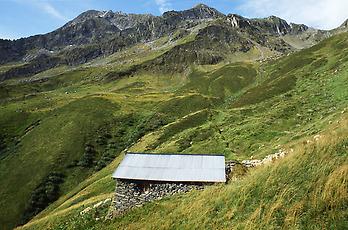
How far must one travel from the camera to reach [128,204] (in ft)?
87.7

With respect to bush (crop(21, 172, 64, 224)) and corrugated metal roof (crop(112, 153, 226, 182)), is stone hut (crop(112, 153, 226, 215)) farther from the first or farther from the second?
bush (crop(21, 172, 64, 224))

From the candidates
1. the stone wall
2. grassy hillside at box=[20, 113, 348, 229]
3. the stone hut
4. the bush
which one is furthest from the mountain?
the stone hut

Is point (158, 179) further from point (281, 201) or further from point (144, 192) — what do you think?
point (281, 201)

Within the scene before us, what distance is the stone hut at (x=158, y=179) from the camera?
2659 cm

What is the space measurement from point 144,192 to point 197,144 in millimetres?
27358

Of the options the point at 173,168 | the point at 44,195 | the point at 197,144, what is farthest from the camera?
the point at 44,195

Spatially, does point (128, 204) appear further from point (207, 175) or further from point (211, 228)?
point (211, 228)

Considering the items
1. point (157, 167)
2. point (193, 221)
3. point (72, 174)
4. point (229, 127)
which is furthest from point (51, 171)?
point (193, 221)

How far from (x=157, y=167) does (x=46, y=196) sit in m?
52.2

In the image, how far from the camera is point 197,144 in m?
53.7

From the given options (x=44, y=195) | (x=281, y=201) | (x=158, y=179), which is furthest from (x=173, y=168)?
(x=44, y=195)

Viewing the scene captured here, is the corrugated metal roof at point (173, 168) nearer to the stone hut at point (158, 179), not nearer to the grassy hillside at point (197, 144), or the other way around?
the stone hut at point (158, 179)

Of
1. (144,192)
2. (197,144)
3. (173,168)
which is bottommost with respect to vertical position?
(144,192)

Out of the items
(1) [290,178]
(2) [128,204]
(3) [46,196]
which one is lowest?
(3) [46,196]
